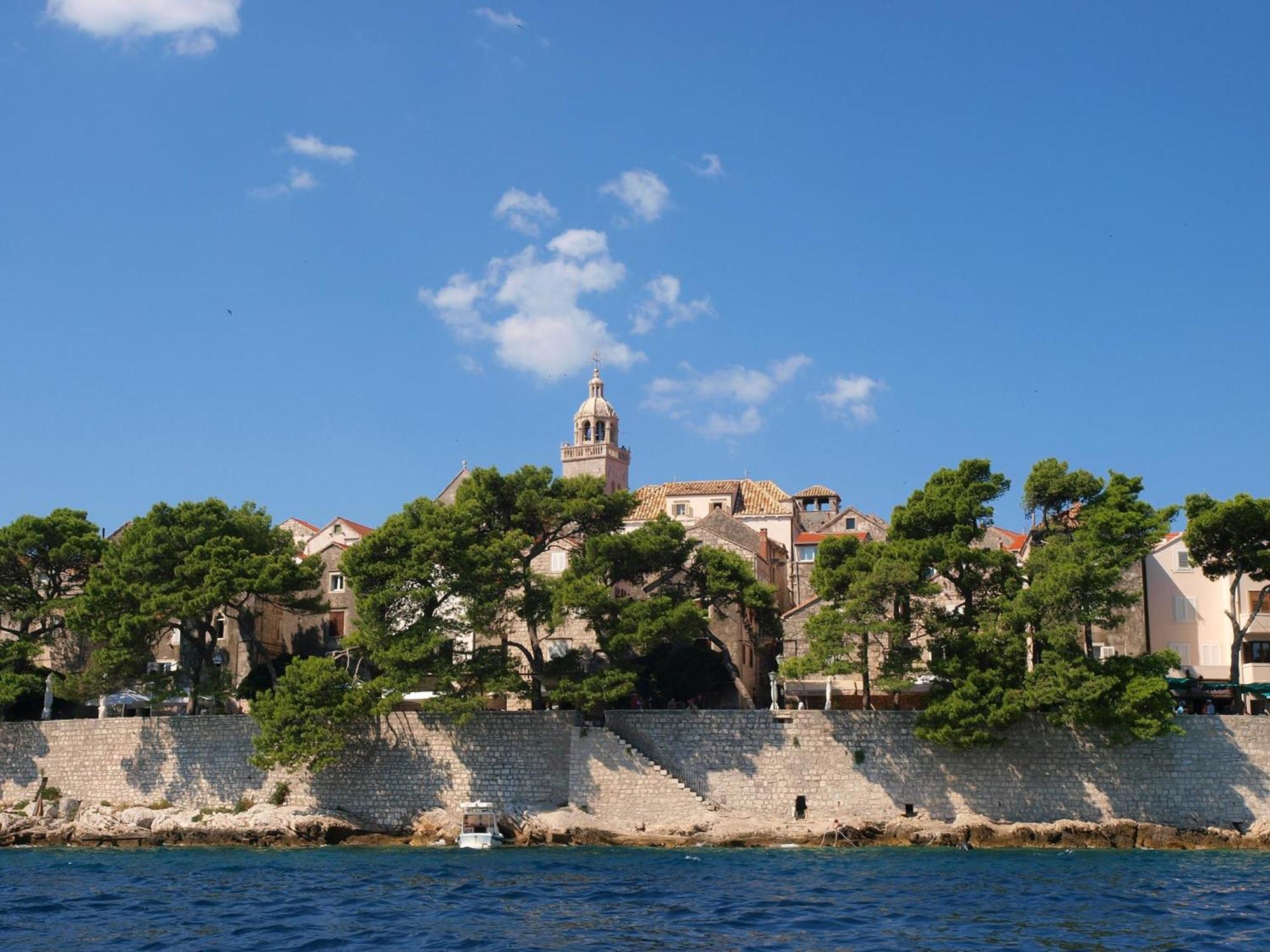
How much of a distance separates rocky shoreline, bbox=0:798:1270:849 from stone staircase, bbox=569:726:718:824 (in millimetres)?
421

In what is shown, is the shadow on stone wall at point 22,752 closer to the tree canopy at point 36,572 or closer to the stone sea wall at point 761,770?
the tree canopy at point 36,572

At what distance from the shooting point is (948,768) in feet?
139

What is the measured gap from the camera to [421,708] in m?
45.0

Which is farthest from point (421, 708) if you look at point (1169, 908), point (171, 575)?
point (1169, 908)

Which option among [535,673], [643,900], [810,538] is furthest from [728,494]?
[643,900]

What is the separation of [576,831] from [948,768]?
1143 cm

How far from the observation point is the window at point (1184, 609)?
155 feet

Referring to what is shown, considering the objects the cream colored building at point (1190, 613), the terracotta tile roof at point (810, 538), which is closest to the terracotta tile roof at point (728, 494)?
the terracotta tile roof at point (810, 538)

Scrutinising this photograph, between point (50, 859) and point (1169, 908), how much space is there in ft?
100

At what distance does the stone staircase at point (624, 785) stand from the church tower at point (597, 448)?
33612 mm

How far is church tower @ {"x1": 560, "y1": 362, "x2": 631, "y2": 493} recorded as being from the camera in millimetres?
76625

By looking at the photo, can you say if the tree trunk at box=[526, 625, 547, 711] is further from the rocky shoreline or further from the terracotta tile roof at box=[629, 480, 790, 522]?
the terracotta tile roof at box=[629, 480, 790, 522]

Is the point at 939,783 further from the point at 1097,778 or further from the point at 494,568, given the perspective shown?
the point at 494,568

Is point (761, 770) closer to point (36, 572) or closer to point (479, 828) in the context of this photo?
point (479, 828)
